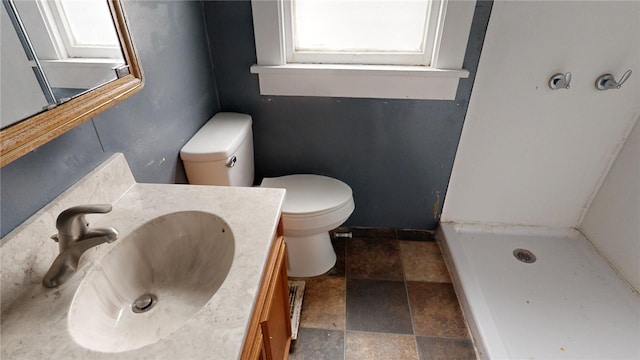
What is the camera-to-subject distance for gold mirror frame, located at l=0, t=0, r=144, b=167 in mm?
621

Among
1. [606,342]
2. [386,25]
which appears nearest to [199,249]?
[386,25]

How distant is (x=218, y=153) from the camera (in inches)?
50.7

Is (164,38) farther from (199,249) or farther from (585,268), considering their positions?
(585,268)

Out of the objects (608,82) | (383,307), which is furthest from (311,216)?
(608,82)

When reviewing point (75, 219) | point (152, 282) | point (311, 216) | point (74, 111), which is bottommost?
point (311, 216)

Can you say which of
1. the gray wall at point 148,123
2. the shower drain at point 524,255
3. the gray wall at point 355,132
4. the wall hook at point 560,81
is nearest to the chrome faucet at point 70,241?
the gray wall at point 148,123

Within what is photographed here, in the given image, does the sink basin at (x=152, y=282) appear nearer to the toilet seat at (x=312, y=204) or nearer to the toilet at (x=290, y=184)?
the toilet at (x=290, y=184)

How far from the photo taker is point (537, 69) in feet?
4.96

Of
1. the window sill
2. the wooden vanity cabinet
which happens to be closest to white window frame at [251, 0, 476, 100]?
the window sill

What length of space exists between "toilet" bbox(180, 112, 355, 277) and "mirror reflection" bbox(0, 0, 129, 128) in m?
0.48

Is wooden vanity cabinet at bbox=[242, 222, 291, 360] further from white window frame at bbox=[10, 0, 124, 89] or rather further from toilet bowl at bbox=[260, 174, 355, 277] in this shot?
white window frame at bbox=[10, 0, 124, 89]

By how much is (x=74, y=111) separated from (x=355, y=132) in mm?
1214

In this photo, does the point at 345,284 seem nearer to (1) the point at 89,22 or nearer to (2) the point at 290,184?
(2) the point at 290,184

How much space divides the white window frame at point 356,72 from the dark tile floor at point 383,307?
0.86 m
